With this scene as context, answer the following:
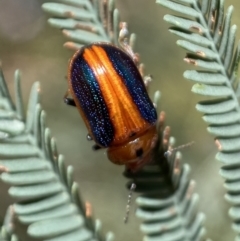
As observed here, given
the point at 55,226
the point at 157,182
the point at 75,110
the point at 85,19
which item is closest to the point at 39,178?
the point at 55,226

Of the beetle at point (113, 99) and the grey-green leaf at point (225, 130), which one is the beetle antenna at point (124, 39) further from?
the grey-green leaf at point (225, 130)

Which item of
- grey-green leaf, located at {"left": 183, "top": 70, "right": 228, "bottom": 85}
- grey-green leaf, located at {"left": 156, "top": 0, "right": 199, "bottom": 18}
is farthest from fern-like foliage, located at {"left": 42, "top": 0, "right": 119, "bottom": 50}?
grey-green leaf, located at {"left": 183, "top": 70, "right": 228, "bottom": 85}

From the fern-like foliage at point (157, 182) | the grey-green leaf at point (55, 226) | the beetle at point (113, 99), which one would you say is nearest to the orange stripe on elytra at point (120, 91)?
the beetle at point (113, 99)

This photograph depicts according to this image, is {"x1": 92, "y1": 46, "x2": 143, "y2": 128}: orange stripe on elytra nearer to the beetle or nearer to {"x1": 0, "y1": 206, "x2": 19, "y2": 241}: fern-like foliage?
the beetle

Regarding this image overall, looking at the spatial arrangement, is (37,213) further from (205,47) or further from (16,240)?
(205,47)

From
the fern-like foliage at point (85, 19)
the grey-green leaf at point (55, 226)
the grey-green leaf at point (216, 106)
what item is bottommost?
the grey-green leaf at point (55, 226)

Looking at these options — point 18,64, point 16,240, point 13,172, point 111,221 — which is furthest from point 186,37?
point 18,64
